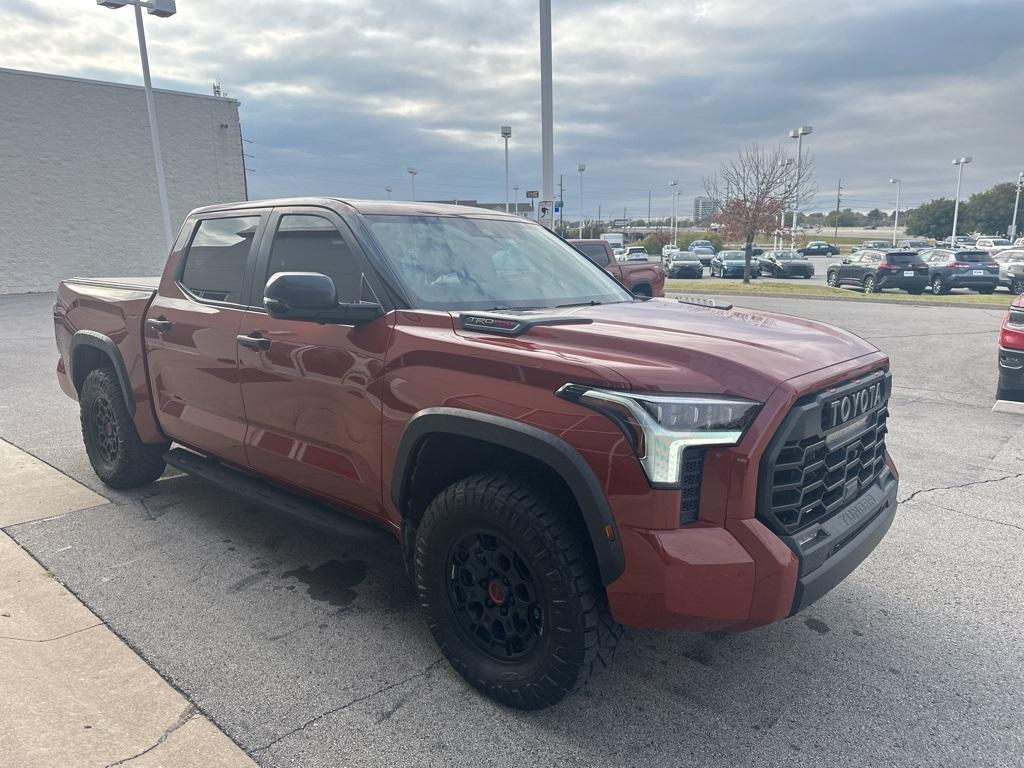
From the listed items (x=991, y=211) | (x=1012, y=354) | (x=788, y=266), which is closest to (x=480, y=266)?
(x=1012, y=354)

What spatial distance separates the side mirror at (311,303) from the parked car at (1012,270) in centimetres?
2615

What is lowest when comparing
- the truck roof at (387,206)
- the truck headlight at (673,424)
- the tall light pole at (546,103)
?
the truck headlight at (673,424)

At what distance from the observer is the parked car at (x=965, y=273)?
74.6 feet

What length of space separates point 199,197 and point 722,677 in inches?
1189

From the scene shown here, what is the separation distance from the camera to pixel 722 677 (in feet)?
9.55

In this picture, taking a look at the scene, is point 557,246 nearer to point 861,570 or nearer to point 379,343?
point 379,343

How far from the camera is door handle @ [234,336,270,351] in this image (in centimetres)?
350

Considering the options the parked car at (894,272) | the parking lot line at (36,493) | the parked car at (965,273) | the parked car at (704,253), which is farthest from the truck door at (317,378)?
the parked car at (704,253)

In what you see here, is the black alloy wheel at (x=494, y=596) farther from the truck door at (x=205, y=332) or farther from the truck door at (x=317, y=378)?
the truck door at (x=205, y=332)

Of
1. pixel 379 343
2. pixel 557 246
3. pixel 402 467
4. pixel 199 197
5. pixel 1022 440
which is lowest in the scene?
pixel 1022 440

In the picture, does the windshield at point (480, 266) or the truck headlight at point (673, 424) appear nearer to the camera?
the truck headlight at point (673, 424)

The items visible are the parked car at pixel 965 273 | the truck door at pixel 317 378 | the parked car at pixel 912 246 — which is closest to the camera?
the truck door at pixel 317 378

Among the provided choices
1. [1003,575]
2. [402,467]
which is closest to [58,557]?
[402,467]

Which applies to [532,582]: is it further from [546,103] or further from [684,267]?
[684,267]
